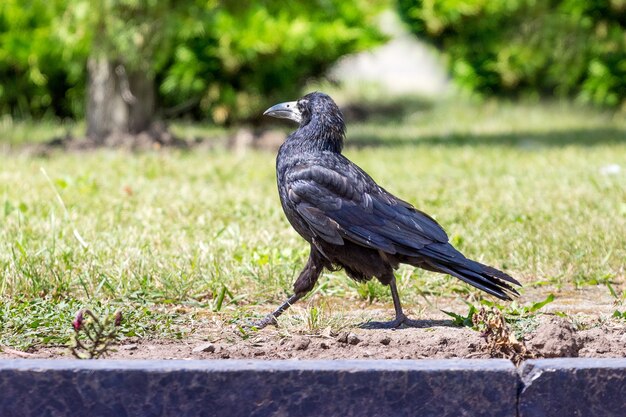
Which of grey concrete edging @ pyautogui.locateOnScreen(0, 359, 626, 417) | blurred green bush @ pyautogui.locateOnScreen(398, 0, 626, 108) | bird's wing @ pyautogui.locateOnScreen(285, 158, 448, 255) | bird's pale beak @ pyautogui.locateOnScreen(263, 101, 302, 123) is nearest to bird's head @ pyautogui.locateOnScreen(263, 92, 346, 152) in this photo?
bird's pale beak @ pyautogui.locateOnScreen(263, 101, 302, 123)

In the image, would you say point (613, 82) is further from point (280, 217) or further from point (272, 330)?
point (272, 330)

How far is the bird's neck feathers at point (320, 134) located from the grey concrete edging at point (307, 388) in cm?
127

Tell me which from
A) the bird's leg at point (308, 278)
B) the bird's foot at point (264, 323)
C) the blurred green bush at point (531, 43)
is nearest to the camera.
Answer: the bird's foot at point (264, 323)

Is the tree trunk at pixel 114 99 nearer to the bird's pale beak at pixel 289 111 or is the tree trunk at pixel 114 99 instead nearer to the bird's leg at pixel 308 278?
the bird's pale beak at pixel 289 111

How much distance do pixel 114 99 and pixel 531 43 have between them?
5390mm

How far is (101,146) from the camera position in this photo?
897 centimetres

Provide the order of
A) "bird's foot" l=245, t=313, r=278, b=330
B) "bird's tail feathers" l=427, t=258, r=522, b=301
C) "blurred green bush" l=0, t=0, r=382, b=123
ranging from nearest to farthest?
"bird's tail feathers" l=427, t=258, r=522, b=301, "bird's foot" l=245, t=313, r=278, b=330, "blurred green bush" l=0, t=0, r=382, b=123

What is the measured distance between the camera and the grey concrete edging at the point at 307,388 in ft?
9.24

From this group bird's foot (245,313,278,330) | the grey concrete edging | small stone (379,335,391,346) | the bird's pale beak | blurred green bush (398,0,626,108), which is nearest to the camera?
the grey concrete edging

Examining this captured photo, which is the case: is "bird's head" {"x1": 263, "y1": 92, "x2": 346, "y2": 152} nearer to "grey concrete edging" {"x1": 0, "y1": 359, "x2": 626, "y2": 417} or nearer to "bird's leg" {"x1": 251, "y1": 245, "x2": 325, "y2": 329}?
"bird's leg" {"x1": 251, "y1": 245, "x2": 325, "y2": 329}

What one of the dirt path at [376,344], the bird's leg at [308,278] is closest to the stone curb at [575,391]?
the dirt path at [376,344]

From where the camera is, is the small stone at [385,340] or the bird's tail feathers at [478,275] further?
the bird's tail feathers at [478,275]

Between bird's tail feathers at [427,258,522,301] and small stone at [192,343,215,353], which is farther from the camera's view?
bird's tail feathers at [427,258,522,301]

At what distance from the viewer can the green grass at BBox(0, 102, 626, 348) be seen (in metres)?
4.08
